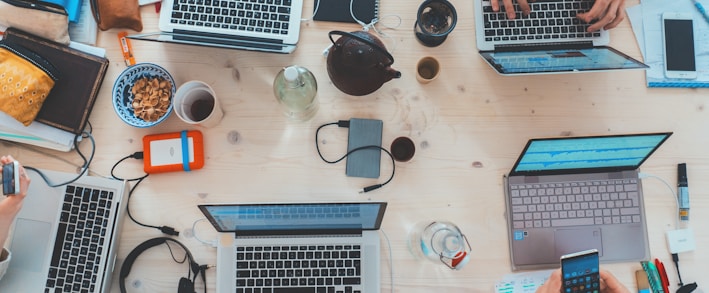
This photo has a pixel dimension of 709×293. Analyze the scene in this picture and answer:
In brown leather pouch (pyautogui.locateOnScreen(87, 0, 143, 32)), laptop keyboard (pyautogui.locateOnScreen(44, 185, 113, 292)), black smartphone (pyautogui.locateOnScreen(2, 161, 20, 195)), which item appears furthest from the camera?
brown leather pouch (pyautogui.locateOnScreen(87, 0, 143, 32))

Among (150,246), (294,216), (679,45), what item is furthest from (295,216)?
(679,45)

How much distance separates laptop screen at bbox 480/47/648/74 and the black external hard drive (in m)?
0.31

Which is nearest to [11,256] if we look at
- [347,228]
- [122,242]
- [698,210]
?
[122,242]

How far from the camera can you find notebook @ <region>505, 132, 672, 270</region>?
105 centimetres

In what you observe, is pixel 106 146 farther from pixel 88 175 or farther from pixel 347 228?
pixel 347 228

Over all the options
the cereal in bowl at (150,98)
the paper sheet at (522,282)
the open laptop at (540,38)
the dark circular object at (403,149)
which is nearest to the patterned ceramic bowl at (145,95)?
the cereal in bowl at (150,98)

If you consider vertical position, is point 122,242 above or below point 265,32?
below

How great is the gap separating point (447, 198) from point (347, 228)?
0.25 metres

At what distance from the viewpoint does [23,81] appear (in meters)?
0.98

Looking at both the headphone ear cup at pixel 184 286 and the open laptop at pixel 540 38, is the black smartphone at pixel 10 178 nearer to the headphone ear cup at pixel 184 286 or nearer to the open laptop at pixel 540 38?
the headphone ear cup at pixel 184 286

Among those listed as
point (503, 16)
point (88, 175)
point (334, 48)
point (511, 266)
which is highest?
point (503, 16)

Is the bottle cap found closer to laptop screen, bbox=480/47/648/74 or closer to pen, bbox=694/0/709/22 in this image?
laptop screen, bbox=480/47/648/74

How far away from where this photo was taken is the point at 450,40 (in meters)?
1.13

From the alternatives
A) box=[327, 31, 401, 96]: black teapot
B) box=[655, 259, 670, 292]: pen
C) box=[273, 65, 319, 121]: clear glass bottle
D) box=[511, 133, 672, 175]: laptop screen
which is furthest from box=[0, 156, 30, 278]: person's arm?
box=[655, 259, 670, 292]: pen
